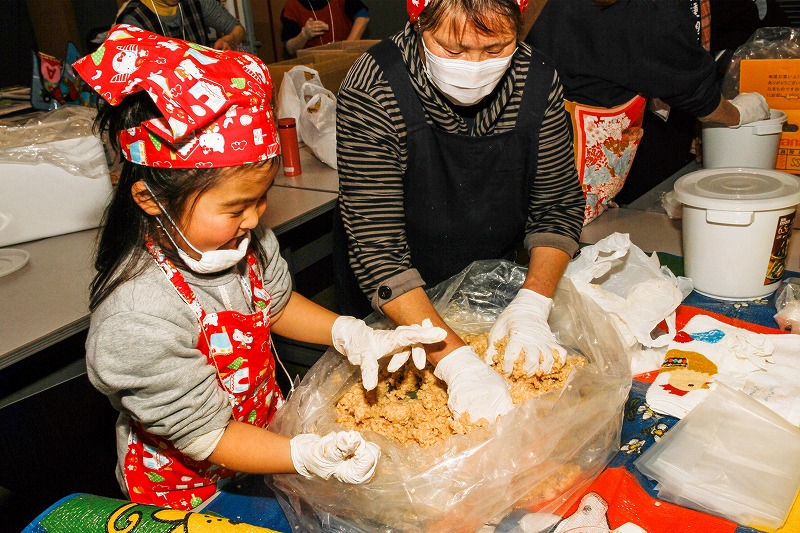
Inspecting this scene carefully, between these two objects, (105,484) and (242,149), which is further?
(105,484)

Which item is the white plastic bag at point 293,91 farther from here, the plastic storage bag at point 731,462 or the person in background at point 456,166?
the plastic storage bag at point 731,462

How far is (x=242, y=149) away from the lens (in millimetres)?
1037

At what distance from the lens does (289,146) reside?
2.77 m

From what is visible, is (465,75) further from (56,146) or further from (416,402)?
(56,146)

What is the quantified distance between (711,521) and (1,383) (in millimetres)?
2033

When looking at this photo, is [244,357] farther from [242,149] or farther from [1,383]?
[1,383]

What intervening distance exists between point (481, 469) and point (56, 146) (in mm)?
1834

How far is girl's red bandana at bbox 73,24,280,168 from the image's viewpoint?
95cm

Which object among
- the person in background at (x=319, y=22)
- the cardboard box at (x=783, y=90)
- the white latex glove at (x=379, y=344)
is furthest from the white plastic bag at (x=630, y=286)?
the person in background at (x=319, y=22)

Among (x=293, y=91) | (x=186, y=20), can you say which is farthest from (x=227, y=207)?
(x=186, y=20)

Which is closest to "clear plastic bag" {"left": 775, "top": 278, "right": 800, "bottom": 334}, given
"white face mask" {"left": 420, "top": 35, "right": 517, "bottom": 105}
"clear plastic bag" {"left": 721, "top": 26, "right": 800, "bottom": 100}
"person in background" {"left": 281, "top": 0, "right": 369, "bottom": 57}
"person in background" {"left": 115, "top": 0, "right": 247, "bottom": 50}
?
"white face mask" {"left": 420, "top": 35, "right": 517, "bottom": 105}

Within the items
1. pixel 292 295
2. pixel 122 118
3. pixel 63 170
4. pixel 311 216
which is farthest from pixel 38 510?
pixel 122 118

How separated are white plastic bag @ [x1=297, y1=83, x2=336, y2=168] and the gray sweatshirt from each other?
1.81 meters

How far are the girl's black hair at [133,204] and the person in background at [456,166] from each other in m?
0.44
